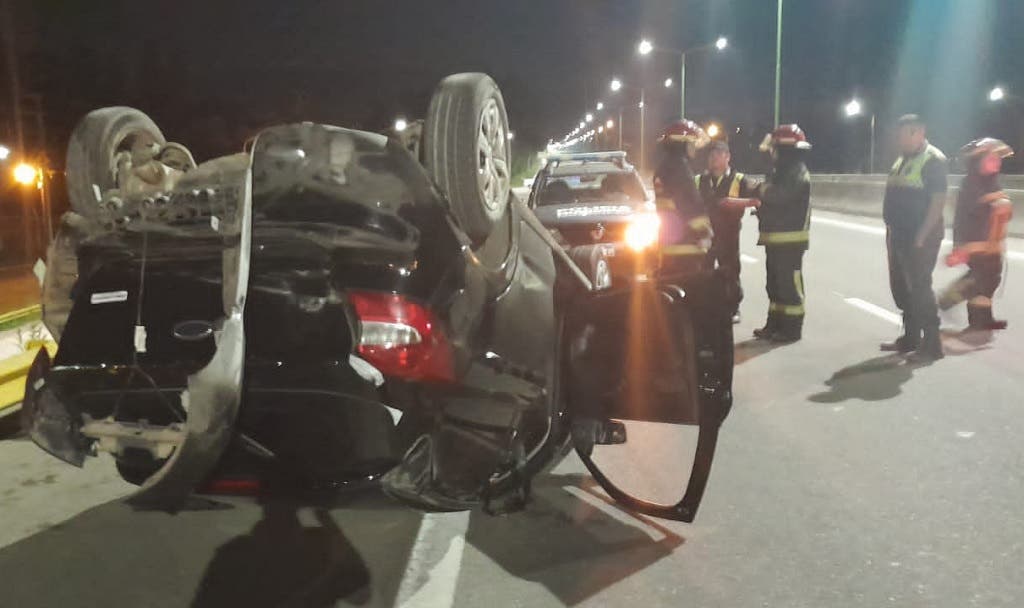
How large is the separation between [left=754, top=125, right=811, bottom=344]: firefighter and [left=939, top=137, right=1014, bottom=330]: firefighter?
130 cm

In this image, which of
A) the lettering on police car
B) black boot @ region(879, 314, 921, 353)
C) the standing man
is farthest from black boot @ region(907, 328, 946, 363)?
the lettering on police car

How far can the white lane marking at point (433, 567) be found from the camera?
3820mm

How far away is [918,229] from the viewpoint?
7.84 metres

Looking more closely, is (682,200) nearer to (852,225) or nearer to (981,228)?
(981,228)

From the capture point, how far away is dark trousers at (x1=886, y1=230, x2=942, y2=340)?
780 centimetres

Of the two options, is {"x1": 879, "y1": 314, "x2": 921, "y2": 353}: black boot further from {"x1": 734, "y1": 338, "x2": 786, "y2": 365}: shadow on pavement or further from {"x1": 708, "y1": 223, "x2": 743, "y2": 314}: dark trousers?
{"x1": 708, "y1": 223, "x2": 743, "y2": 314}: dark trousers

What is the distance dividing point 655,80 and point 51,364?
106m

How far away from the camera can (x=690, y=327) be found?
4.03m

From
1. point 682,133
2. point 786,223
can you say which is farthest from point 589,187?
point 786,223

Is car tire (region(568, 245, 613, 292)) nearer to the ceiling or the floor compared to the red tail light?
nearer to the floor

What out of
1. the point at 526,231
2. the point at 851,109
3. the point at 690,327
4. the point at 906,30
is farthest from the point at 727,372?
the point at 906,30

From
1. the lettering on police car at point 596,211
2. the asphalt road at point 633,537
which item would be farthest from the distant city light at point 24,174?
the asphalt road at point 633,537

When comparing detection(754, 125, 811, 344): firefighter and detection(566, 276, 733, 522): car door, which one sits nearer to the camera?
detection(566, 276, 733, 522): car door

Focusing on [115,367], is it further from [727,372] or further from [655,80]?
[655,80]
